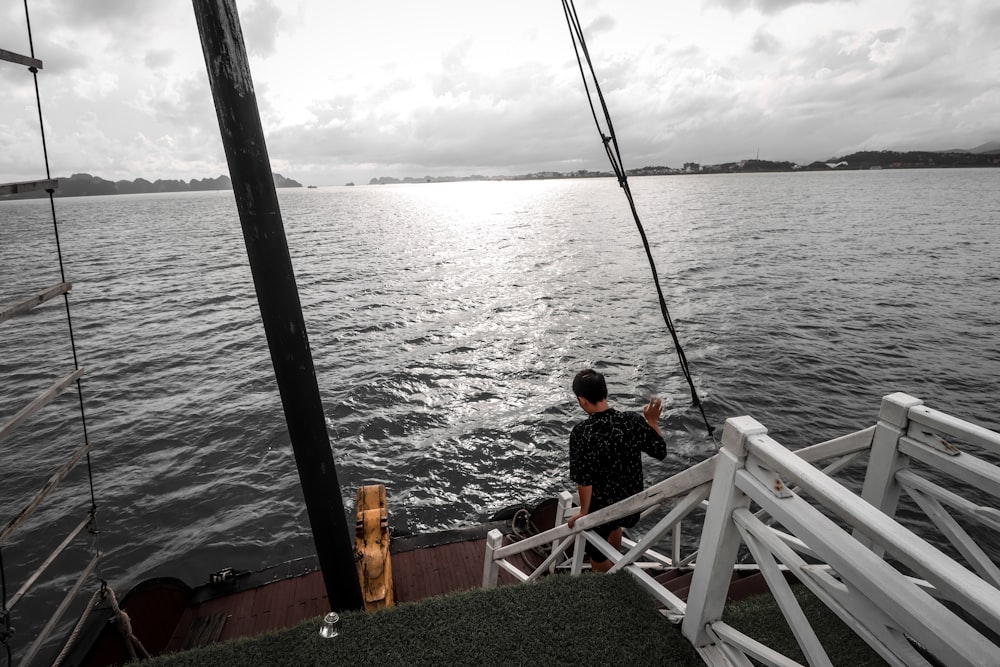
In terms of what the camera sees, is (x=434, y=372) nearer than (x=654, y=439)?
No

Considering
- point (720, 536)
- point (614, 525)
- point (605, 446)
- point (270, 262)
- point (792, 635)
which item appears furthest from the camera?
point (614, 525)

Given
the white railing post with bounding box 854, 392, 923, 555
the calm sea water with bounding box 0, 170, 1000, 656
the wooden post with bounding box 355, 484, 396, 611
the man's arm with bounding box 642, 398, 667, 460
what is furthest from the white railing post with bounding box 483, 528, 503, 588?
the calm sea water with bounding box 0, 170, 1000, 656

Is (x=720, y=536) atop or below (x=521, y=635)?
atop

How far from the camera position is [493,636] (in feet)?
13.0

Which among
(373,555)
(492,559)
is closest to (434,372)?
(373,555)

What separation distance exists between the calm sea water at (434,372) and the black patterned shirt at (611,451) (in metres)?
7.67

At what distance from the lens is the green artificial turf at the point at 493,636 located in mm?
3785

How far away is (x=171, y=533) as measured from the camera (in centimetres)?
1130

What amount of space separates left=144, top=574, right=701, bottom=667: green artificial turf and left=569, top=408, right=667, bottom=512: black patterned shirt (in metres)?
0.87

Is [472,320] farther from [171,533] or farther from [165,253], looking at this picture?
[165,253]

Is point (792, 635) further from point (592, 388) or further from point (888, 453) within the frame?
point (592, 388)

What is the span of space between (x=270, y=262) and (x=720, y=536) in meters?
3.69

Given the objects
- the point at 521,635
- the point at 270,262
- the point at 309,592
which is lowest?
the point at 309,592

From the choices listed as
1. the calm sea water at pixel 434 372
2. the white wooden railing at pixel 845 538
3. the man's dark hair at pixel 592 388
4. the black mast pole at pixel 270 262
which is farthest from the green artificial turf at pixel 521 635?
the calm sea water at pixel 434 372
